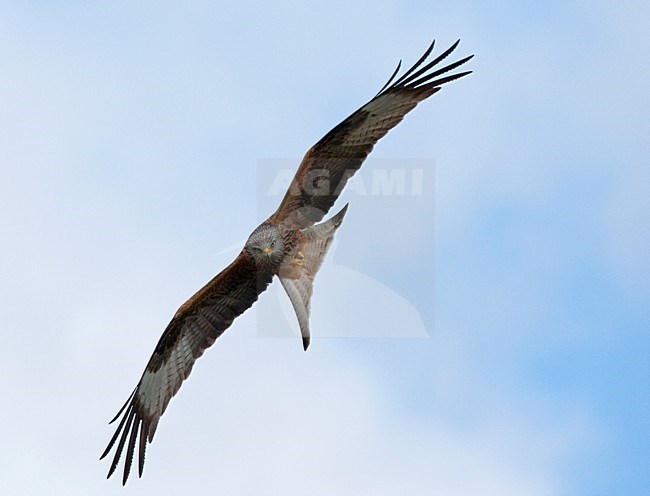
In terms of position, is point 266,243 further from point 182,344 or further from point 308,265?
point 182,344

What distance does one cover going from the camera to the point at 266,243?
9.08 metres

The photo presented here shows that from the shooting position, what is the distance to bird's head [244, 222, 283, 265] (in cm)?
908

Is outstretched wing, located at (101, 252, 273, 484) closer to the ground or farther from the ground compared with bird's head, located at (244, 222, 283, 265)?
closer to the ground

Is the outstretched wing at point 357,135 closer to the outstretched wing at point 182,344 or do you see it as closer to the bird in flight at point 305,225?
the bird in flight at point 305,225

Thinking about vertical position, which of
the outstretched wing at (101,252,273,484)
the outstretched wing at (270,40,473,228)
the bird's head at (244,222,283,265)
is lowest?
the outstretched wing at (101,252,273,484)

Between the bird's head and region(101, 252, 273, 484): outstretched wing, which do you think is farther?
region(101, 252, 273, 484): outstretched wing

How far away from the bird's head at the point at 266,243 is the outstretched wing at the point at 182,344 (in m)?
0.30

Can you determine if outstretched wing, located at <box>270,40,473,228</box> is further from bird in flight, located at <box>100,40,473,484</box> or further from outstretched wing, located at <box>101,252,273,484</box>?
outstretched wing, located at <box>101,252,273,484</box>

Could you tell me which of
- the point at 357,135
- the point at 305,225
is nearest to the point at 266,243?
the point at 305,225

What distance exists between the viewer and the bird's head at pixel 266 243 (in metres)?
9.08

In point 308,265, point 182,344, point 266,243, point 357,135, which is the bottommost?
point 182,344

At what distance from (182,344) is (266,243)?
58.5 inches

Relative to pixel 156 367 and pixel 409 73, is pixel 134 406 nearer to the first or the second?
pixel 156 367

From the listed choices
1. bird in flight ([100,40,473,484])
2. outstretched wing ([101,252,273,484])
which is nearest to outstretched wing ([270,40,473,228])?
bird in flight ([100,40,473,484])
